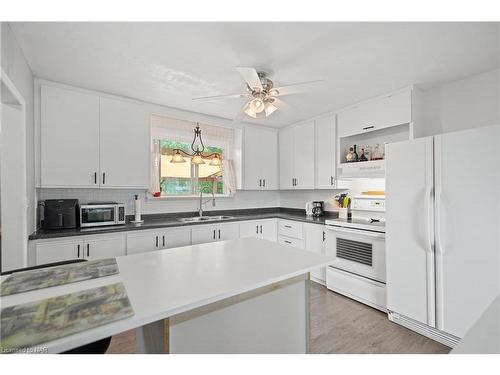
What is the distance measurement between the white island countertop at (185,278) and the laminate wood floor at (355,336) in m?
0.99

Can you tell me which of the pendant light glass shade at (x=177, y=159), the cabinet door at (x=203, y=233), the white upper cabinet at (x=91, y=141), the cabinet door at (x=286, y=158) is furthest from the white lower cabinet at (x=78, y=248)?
the cabinet door at (x=286, y=158)

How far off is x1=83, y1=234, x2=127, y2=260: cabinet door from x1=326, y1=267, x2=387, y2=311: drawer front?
8.01ft

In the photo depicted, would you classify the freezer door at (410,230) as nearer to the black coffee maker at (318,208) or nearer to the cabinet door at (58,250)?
A: the black coffee maker at (318,208)

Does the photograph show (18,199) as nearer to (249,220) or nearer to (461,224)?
(249,220)

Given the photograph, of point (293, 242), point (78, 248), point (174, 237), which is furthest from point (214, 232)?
point (78, 248)

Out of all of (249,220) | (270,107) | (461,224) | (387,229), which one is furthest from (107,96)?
(461,224)

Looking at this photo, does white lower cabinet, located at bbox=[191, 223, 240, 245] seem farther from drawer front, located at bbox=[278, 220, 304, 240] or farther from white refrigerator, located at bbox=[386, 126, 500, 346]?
white refrigerator, located at bbox=[386, 126, 500, 346]

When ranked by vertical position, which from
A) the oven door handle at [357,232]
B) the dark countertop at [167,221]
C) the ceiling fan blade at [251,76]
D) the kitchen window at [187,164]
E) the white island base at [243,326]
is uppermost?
the ceiling fan blade at [251,76]

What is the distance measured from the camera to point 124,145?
2.86m

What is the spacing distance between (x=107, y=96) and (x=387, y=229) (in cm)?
330

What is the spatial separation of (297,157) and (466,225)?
7.86ft

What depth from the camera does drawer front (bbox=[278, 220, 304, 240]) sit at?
3.47 meters

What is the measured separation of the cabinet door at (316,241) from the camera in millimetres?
3170

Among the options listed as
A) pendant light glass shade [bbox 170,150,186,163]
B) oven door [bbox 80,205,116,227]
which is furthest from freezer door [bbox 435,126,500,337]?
oven door [bbox 80,205,116,227]
